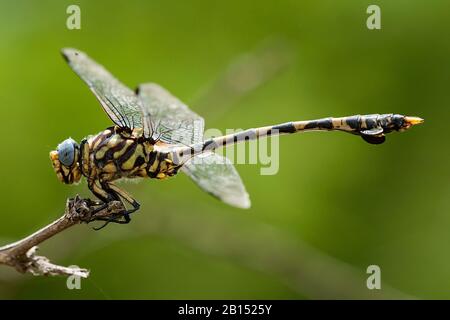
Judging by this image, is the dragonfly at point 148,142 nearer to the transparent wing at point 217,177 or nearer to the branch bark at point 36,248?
the transparent wing at point 217,177

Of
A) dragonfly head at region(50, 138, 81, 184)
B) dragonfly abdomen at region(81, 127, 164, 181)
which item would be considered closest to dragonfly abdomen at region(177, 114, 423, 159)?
dragonfly abdomen at region(81, 127, 164, 181)

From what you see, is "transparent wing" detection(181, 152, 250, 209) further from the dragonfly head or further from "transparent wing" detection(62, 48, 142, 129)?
the dragonfly head

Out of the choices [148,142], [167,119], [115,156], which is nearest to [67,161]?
[115,156]

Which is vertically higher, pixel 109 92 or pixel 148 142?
pixel 109 92

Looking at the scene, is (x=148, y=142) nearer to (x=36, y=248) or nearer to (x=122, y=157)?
(x=122, y=157)

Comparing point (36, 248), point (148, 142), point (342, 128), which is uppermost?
point (342, 128)

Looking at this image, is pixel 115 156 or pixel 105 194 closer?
pixel 105 194

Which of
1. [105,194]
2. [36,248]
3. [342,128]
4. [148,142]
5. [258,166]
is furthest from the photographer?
[258,166]

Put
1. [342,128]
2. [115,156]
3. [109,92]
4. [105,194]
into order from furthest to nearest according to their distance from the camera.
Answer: [342,128], [109,92], [115,156], [105,194]
